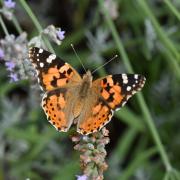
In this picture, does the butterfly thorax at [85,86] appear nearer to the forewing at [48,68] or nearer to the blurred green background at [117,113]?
the forewing at [48,68]

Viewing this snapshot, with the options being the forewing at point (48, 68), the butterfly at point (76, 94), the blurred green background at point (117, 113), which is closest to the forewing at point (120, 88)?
the butterfly at point (76, 94)

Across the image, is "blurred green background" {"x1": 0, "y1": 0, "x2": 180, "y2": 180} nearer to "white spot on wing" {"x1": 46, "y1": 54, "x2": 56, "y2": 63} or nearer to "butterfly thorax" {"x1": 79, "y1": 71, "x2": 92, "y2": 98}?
"butterfly thorax" {"x1": 79, "y1": 71, "x2": 92, "y2": 98}

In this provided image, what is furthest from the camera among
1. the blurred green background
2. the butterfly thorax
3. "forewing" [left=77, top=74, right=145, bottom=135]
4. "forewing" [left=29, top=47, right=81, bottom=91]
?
the blurred green background

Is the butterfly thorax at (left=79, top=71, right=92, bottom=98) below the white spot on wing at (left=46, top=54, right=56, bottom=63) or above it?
below

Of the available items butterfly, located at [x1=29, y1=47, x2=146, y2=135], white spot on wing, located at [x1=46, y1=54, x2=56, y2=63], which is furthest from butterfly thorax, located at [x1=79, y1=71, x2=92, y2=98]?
white spot on wing, located at [x1=46, y1=54, x2=56, y2=63]

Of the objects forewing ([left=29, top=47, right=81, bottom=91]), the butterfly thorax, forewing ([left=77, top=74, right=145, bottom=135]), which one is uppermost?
forewing ([left=29, top=47, right=81, bottom=91])

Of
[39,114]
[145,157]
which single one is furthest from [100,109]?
[39,114]

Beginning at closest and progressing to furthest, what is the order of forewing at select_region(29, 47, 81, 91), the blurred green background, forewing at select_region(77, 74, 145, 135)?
forewing at select_region(77, 74, 145, 135) → forewing at select_region(29, 47, 81, 91) → the blurred green background
